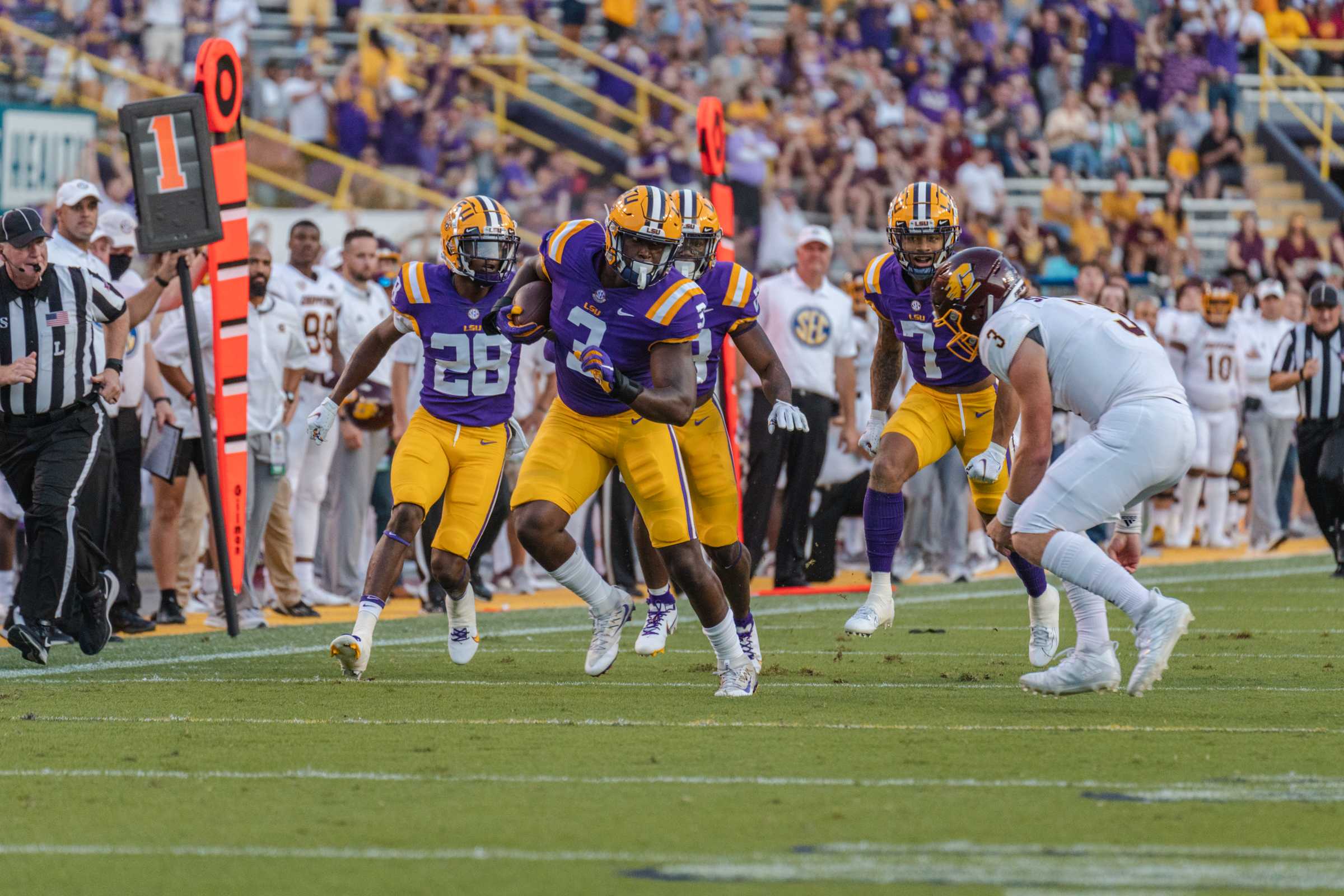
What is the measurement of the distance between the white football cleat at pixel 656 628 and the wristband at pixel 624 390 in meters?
1.45

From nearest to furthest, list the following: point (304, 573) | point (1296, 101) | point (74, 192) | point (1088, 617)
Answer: point (1088, 617), point (74, 192), point (304, 573), point (1296, 101)

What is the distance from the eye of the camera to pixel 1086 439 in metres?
6.84

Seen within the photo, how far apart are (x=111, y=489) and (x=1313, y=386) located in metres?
7.71

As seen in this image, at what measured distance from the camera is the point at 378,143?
61.2ft

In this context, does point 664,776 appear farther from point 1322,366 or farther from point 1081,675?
point 1322,366

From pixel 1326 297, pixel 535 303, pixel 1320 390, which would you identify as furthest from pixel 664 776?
pixel 1326 297

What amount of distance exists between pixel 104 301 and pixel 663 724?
3.44 meters

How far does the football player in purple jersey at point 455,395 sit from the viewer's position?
26.5 feet

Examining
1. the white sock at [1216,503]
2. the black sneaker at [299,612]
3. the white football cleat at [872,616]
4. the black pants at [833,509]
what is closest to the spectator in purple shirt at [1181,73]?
the white sock at [1216,503]

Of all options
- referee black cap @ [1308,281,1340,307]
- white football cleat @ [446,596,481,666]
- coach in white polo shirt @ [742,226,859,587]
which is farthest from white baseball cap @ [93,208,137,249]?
referee black cap @ [1308,281,1340,307]

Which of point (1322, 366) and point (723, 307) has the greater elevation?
point (723, 307)

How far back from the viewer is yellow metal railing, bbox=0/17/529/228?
17.4m

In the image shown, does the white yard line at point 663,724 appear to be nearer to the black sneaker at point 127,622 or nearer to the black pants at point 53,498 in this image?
the black pants at point 53,498

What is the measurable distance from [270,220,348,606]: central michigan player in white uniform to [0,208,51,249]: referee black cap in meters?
3.08
